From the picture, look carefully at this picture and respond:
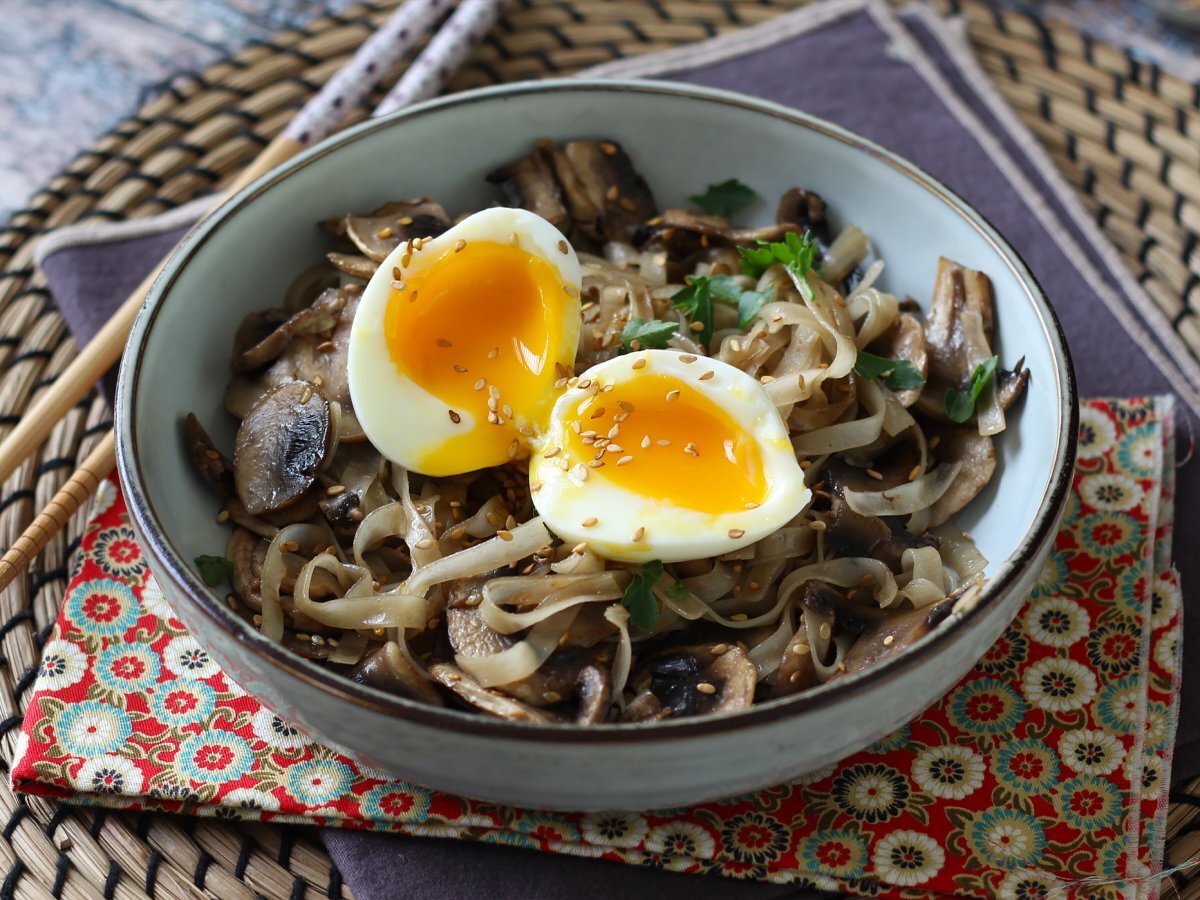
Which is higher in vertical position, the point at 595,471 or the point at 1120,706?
the point at 595,471

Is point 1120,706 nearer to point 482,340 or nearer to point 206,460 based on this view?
point 482,340

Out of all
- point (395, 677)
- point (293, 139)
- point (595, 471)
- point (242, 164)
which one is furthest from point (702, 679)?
point (242, 164)

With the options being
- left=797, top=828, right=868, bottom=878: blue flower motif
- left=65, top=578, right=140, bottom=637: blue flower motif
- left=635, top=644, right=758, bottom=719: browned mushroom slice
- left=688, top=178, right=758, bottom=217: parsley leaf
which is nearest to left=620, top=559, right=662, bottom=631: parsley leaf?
left=635, top=644, right=758, bottom=719: browned mushroom slice

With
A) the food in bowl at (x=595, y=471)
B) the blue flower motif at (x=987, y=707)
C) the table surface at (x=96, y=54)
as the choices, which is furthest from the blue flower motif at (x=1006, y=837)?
the table surface at (x=96, y=54)

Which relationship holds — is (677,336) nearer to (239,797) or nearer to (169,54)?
(239,797)

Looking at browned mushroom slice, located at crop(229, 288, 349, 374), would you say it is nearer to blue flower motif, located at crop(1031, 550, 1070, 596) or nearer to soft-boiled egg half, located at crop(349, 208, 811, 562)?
soft-boiled egg half, located at crop(349, 208, 811, 562)

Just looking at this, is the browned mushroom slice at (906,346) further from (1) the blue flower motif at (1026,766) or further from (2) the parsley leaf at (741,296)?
(1) the blue flower motif at (1026,766)

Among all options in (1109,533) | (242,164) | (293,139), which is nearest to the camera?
(1109,533)
